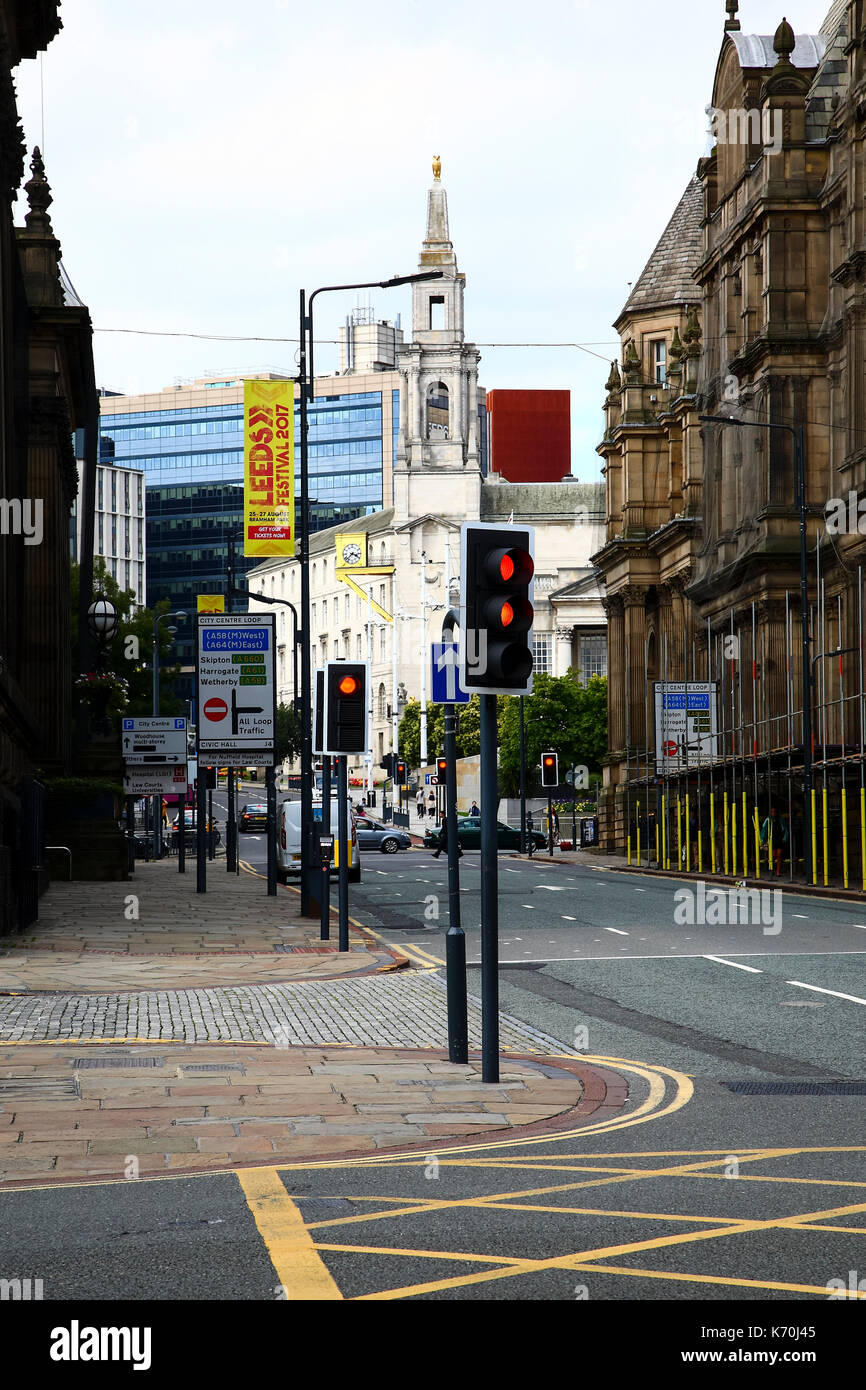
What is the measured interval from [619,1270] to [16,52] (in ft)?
94.1

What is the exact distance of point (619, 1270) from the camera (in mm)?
6363

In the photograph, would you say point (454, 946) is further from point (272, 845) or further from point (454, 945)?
point (272, 845)

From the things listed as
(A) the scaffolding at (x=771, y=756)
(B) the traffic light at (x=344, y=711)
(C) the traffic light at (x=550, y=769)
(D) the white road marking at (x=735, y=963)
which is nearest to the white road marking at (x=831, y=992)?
(D) the white road marking at (x=735, y=963)

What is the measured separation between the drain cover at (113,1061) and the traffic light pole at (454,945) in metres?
2.00

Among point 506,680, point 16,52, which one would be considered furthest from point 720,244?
point 506,680

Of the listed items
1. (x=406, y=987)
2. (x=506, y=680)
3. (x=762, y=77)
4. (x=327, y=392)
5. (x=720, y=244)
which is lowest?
(x=406, y=987)

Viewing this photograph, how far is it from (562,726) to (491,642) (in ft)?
316

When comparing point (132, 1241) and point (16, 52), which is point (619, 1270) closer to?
point (132, 1241)

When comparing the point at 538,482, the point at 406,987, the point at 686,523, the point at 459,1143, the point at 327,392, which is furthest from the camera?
the point at 327,392

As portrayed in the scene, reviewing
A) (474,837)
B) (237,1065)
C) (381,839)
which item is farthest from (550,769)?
(237,1065)

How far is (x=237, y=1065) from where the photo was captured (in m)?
12.2

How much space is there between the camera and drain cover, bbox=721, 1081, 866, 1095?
37.0ft

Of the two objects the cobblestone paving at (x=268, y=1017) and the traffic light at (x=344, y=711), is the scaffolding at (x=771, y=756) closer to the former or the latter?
the traffic light at (x=344, y=711)

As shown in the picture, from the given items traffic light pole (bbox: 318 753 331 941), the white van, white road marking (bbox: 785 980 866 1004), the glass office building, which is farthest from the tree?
white road marking (bbox: 785 980 866 1004)
